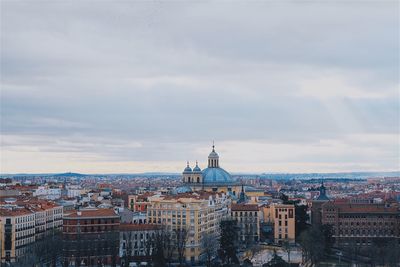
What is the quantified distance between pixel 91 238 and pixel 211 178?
2174cm

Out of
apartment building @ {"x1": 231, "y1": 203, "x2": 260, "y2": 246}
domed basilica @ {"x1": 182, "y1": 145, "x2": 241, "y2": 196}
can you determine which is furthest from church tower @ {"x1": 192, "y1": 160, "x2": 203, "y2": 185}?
apartment building @ {"x1": 231, "y1": 203, "x2": 260, "y2": 246}

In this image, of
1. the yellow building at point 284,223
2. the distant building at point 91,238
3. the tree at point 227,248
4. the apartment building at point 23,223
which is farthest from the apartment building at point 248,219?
the distant building at point 91,238

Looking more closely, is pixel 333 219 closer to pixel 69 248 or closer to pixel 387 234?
pixel 387 234

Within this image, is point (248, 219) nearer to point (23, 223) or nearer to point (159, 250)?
point (159, 250)

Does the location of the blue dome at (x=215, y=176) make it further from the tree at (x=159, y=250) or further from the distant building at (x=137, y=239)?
the tree at (x=159, y=250)

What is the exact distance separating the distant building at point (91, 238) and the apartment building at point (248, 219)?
10.8 m

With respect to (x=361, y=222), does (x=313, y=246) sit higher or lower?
lower

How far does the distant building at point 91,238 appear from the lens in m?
32.8

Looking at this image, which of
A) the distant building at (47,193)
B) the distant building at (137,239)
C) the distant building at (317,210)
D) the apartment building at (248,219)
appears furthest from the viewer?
the distant building at (47,193)

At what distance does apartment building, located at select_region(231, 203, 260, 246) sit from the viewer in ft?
146

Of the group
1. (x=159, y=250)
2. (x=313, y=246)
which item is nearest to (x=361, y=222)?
(x=313, y=246)

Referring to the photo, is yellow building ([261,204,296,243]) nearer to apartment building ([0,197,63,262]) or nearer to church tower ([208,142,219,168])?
apartment building ([0,197,63,262])

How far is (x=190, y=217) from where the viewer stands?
3766 centimetres

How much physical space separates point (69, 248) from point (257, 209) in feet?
48.7
